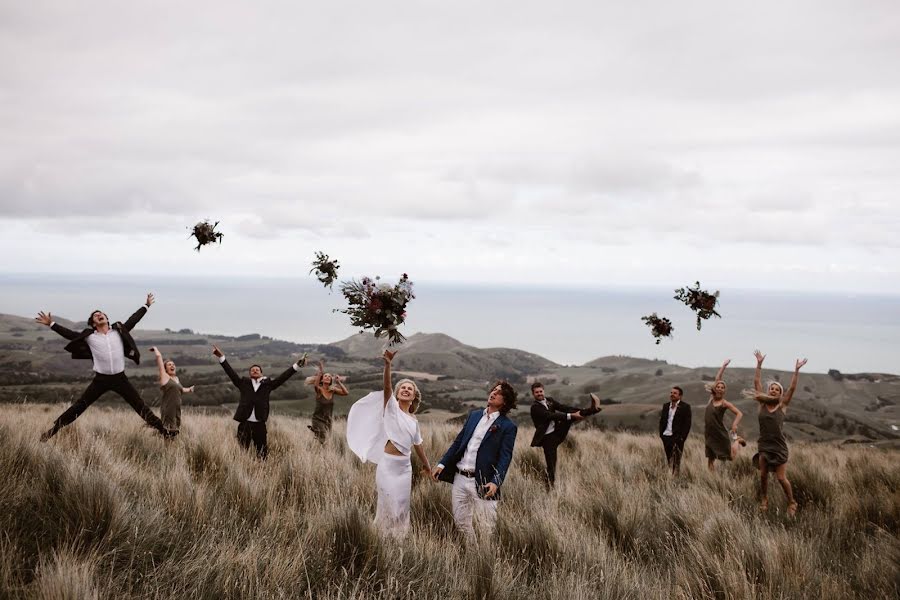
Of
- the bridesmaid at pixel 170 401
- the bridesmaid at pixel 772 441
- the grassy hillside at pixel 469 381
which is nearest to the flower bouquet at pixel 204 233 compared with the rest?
the bridesmaid at pixel 170 401

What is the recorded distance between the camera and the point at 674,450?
9852mm

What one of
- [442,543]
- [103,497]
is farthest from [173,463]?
[442,543]

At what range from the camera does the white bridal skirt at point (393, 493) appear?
18.1ft

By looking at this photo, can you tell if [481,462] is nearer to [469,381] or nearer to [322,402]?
[322,402]

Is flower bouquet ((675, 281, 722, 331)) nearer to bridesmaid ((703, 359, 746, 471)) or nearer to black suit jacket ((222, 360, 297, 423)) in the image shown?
bridesmaid ((703, 359, 746, 471))

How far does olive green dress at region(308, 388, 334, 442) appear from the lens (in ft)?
35.2

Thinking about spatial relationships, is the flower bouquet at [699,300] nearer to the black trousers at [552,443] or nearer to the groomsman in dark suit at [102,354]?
the black trousers at [552,443]

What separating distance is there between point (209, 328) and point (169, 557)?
7161 inches

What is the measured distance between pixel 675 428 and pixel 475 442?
5426 millimetres

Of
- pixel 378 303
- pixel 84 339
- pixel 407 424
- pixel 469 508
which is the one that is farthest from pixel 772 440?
pixel 84 339

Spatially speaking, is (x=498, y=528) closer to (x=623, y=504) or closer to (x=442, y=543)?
(x=442, y=543)

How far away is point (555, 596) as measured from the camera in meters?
3.96

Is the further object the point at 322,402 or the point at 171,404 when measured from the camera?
the point at 322,402

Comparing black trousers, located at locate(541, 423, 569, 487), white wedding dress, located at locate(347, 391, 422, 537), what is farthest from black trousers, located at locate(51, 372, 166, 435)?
black trousers, located at locate(541, 423, 569, 487)
